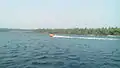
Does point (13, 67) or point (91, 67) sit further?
point (91, 67)

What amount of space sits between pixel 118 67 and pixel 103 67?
1.60 m

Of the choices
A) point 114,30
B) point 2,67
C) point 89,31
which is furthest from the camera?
point 89,31

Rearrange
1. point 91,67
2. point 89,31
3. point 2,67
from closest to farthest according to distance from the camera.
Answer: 1. point 2,67
2. point 91,67
3. point 89,31

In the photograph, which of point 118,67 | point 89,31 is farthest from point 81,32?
point 118,67

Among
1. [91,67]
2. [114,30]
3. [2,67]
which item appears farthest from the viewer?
[114,30]

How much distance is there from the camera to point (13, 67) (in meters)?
16.4

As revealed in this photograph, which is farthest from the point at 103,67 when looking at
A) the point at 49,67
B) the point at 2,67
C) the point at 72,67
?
the point at 2,67

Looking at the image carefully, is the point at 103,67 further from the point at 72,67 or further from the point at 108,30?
the point at 108,30

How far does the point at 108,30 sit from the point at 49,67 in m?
125

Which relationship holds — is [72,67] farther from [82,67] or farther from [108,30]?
[108,30]

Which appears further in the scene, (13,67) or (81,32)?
(81,32)

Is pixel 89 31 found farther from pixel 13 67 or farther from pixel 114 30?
pixel 13 67

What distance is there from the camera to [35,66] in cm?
1723

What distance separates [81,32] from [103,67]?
142192 mm
